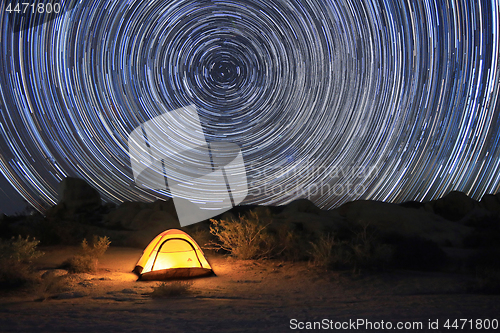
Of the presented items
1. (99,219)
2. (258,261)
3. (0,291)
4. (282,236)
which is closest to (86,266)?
(0,291)

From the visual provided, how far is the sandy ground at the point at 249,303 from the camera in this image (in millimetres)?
5637

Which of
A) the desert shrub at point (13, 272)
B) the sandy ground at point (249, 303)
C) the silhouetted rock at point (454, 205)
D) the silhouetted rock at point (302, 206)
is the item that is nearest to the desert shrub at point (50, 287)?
the sandy ground at point (249, 303)

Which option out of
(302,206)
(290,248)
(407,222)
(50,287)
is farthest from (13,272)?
(302,206)

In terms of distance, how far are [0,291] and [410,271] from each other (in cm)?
1016

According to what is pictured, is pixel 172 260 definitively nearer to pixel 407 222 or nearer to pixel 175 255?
pixel 175 255

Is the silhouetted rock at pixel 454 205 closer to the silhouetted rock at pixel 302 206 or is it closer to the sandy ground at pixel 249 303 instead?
the silhouetted rock at pixel 302 206

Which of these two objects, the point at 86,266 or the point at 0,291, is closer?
the point at 0,291

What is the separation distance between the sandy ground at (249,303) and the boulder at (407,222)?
973 centimetres

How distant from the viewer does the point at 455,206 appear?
28.7 metres

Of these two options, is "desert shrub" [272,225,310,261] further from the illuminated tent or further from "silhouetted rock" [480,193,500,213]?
"silhouetted rock" [480,193,500,213]

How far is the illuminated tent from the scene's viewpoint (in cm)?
952

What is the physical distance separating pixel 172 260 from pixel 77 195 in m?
18.3

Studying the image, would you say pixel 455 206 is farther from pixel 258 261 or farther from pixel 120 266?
pixel 120 266

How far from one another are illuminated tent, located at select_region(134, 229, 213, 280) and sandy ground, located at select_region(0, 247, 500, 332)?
1.47ft
